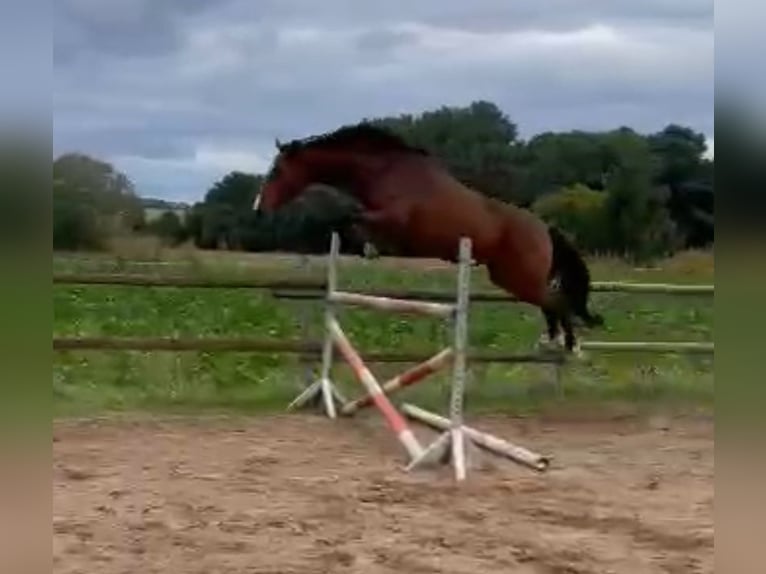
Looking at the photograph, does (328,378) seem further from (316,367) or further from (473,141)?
(473,141)

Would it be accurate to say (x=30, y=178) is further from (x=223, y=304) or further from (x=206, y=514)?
(x=223, y=304)

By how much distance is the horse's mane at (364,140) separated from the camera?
509 centimetres

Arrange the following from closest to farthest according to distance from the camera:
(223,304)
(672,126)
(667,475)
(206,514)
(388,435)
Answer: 1. (672,126)
2. (206,514)
3. (667,475)
4. (388,435)
5. (223,304)

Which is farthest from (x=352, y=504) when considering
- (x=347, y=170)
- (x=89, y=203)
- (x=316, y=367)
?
(x=89, y=203)

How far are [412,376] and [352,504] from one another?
115 centimetres

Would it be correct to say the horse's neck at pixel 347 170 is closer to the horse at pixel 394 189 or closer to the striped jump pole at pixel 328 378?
the horse at pixel 394 189

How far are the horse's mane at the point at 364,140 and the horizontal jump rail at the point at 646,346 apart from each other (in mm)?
1438

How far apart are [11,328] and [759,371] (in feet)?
1.91

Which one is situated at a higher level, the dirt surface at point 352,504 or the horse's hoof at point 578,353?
the horse's hoof at point 578,353

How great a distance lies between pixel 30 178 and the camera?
795mm

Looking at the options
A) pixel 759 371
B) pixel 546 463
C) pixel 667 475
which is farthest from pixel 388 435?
pixel 759 371

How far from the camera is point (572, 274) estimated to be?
5.55 m

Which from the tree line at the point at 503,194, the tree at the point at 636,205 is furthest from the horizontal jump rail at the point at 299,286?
the tree at the point at 636,205

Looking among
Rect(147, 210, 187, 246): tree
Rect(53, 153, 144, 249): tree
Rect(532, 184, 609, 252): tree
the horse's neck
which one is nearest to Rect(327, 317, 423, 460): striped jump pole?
the horse's neck
